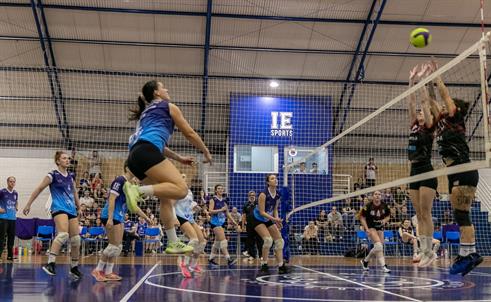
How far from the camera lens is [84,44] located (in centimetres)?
2069

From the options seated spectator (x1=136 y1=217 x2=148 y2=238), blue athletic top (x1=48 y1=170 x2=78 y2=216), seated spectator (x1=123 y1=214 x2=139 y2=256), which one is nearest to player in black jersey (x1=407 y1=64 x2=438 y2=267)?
blue athletic top (x1=48 y1=170 x2=78 y2=216)

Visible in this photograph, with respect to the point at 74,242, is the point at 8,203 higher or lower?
higher

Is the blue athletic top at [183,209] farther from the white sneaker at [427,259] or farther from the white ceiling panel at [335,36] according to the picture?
the white ceiling panel at [335,36]

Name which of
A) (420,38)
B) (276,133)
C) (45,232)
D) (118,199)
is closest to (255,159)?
(276,133)

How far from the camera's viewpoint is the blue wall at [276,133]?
22.0 meters

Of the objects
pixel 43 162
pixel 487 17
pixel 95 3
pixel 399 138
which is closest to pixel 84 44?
pixel 95 3

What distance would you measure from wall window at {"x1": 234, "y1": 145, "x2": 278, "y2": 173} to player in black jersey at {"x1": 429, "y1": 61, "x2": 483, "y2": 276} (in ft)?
54.5

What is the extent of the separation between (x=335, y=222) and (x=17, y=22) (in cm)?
1431

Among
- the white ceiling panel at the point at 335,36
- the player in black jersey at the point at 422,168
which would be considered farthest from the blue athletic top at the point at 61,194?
the white ceiling panel at the point at 335,36

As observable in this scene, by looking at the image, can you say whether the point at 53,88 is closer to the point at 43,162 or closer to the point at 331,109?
the point at 43,162

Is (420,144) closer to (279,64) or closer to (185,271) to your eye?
(185,271)

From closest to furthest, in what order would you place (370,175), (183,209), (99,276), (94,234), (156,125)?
(156,125), (99,276), (183,209), (94,234), (370,175)

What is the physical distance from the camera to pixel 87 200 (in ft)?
62.7

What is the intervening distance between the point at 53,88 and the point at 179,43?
227 inches
